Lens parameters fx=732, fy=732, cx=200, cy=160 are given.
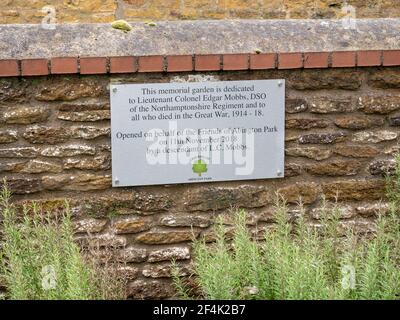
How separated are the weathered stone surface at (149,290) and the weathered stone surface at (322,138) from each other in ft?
4.32

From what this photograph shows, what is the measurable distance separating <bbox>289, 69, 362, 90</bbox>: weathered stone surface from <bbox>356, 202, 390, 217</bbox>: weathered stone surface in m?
0.80

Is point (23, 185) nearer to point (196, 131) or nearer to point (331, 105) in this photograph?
point (196, 131)

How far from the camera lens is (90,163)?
4590 millimetres

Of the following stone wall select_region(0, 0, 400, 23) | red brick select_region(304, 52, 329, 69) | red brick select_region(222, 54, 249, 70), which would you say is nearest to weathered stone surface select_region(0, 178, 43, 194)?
red brick select_region(222, 54, 249, 70)

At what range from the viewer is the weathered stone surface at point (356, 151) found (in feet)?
16.1

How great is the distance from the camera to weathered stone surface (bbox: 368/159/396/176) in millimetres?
4953

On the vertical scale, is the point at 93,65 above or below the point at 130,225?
above

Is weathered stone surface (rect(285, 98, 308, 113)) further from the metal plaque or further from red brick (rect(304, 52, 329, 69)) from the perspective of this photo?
red brick (rect(304, 52, 329, 69))

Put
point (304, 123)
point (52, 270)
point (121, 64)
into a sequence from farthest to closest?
point (304, 123)
point (121, 64)
point (52, 270)

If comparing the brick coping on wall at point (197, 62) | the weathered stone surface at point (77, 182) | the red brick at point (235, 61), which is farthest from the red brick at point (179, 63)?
the weathered stone surface at point (77, 182)

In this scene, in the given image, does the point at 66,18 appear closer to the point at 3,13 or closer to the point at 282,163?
the point at 3,13

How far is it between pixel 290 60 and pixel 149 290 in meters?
1.74

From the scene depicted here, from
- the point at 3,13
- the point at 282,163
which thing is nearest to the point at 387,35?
the point at 282,163

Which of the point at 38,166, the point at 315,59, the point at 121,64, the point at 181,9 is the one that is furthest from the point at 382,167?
the point at 181,9
